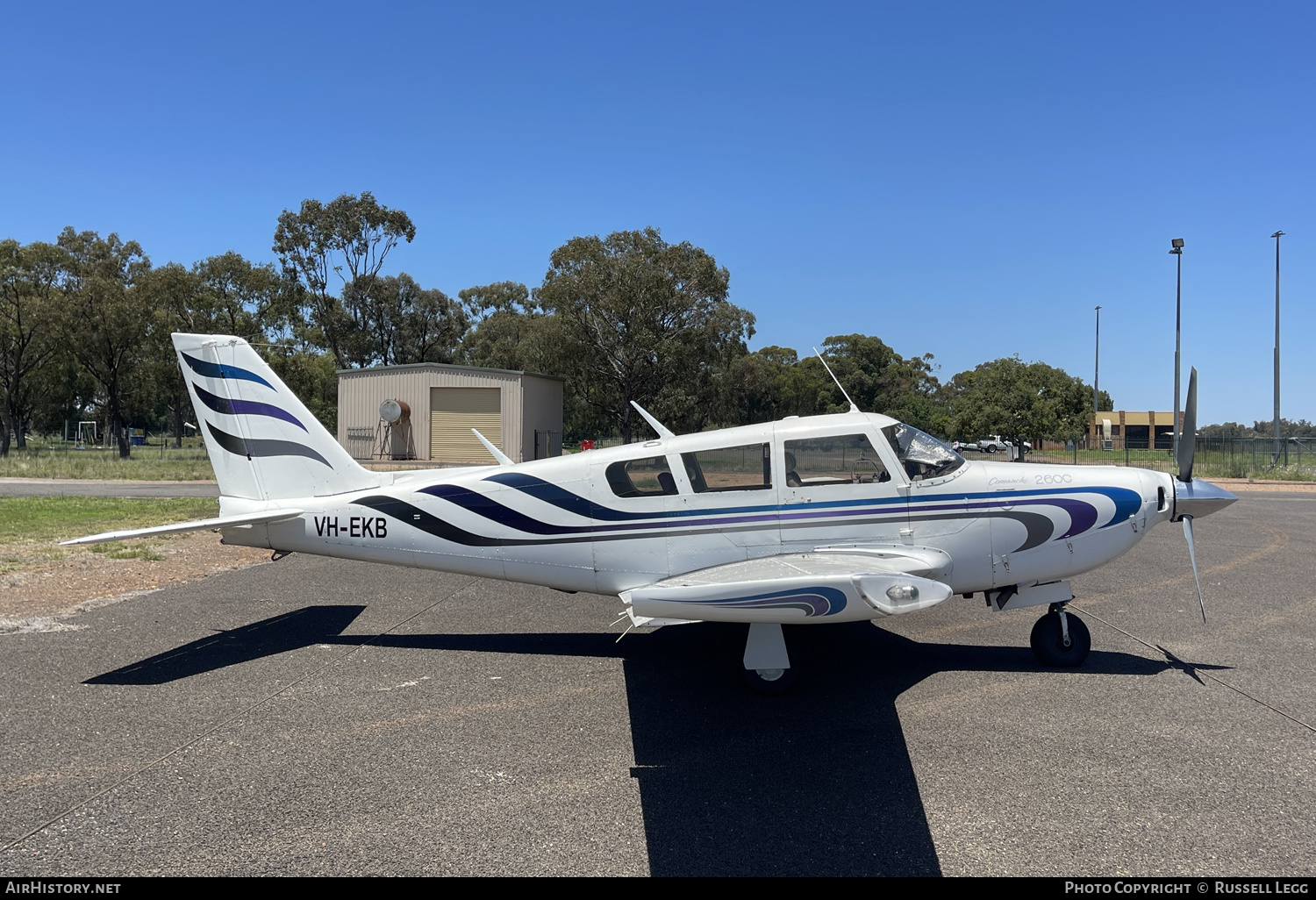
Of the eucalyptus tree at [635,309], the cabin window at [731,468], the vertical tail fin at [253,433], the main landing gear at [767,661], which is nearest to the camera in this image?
the main landing gear at [767,661]

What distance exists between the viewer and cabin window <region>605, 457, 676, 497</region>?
676cm

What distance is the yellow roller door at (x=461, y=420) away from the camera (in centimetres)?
3738

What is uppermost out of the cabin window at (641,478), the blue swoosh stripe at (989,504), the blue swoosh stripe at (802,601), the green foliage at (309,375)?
the green foliage at (309,375)

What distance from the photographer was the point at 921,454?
6695 mm

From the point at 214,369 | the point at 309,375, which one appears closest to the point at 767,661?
the point at 214,369

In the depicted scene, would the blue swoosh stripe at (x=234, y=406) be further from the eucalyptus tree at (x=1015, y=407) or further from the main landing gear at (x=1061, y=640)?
the eucalyptus tree at (x=1015, y=407)

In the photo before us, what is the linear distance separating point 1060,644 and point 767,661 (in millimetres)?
2727

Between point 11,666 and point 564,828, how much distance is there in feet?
17.9

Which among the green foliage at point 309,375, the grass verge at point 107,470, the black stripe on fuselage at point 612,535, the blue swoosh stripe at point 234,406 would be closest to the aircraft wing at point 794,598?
the black stripe on fuselage at point 612,535

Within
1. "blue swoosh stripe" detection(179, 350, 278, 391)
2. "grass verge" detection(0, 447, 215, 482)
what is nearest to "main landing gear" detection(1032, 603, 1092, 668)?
"blue swoosh stripe" detection(179, 350, 278, 391)

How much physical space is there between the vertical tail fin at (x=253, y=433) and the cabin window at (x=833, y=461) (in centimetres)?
408

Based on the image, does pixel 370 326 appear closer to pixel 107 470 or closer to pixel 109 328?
pixel 109 328

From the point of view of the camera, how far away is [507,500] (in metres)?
7.02
